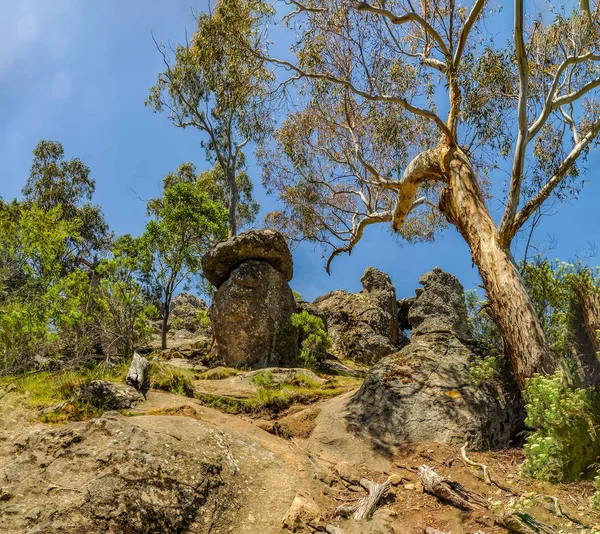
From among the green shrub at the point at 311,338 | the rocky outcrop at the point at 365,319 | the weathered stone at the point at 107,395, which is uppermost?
the rocky outcrop at the point at 365,319

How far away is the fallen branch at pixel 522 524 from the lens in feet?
15.1

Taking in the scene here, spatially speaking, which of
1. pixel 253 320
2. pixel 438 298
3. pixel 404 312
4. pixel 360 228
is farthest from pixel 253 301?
pixel 404 312

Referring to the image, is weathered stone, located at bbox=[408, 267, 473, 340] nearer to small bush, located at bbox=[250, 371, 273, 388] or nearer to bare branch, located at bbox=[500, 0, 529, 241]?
small bush, located at bbox=[250, 371, 273, 388]

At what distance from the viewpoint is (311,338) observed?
1579 centimetres

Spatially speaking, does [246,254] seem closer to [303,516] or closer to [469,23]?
[469,23]

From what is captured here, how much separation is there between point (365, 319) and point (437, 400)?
12110 millimetres

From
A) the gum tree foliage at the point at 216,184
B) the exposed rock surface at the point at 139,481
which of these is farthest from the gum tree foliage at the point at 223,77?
the exposed rock surface at the point at 139,481

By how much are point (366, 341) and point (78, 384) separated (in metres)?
12.5

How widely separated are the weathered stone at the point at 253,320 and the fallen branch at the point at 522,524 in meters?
10.7

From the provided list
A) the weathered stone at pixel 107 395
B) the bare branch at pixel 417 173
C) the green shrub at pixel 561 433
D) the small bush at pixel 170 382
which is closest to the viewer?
the green shrub at pixel 561 433

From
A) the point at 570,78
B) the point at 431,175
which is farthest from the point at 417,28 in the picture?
the point at 431,175

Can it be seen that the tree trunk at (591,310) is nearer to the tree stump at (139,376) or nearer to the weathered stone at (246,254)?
the tree stump at (139,376)

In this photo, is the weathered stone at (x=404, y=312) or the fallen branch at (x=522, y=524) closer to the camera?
the fallen branch at (x=522, y=524)

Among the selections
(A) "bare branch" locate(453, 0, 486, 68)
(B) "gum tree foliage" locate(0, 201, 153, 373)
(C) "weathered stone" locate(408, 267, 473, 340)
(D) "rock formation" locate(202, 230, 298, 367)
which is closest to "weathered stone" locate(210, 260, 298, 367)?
(D) "rock formation" locate(202, 230, 298, 367)
